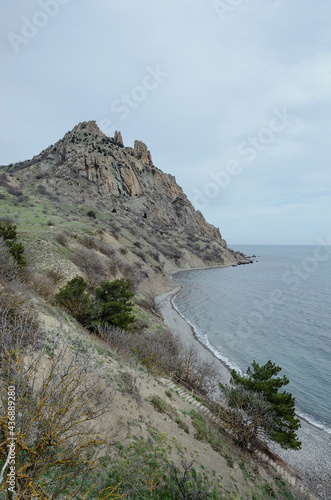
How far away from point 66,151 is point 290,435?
345 ft

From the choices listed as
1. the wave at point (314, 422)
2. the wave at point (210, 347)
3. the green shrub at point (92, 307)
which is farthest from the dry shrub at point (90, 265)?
the wave at point (314, 422)

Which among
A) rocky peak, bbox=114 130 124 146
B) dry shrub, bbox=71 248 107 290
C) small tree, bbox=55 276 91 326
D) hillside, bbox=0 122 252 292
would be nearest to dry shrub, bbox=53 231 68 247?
dry shrub, bbox=71 248 107 290

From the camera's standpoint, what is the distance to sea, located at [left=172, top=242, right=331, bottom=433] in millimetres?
22750

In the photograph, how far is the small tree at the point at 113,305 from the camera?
1825 centimetres

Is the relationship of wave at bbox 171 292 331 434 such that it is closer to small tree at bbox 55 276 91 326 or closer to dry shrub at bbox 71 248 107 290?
dry shrub at bbox 71 248 107 290

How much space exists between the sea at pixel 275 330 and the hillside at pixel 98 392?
24.5 ft

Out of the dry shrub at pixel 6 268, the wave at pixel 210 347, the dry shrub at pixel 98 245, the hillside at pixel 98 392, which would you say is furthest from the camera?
the dry shrub at pixel 98 245

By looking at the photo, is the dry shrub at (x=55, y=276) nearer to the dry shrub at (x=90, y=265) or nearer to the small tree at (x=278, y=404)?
the dry shrub at (x=90, y=265)

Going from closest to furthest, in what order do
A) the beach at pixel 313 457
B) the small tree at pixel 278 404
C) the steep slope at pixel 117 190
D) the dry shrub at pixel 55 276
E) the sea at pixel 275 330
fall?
the beach at pixel 313 457, the small tree at pixel 278 404, the sea at pixel 275 330, the dry shrub at pixel 55 276, the steep slope at pixel 117 190

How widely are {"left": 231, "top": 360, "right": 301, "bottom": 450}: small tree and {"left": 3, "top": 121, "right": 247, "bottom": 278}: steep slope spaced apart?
56.4 metres

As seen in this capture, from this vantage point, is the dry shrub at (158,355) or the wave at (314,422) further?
the wave at (314,422)

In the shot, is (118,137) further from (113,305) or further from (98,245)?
(113,305)

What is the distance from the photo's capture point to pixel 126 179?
100062 mm

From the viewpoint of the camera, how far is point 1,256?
15.7 meters
